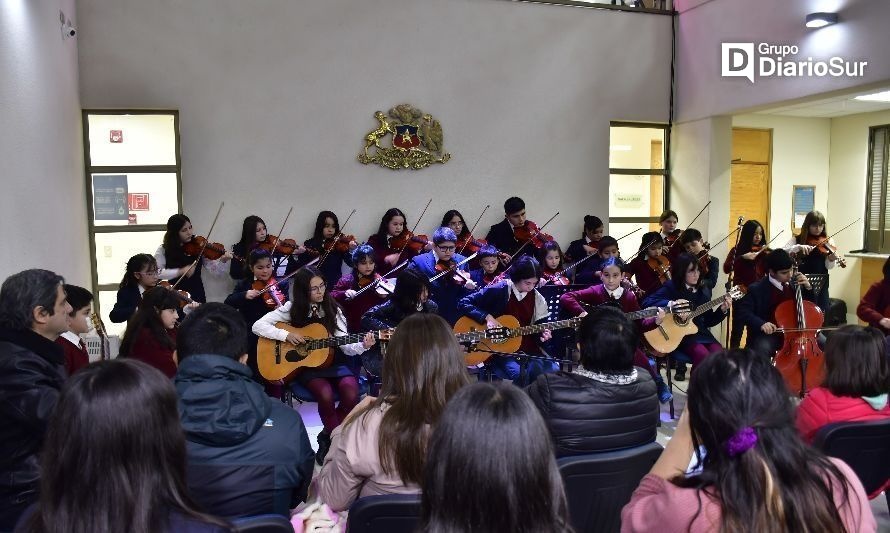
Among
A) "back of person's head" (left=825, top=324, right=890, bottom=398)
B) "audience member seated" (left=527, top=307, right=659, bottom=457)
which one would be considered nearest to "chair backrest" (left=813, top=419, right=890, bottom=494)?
"back of person's head" (left=825, top=324, right=890, bottom=398)

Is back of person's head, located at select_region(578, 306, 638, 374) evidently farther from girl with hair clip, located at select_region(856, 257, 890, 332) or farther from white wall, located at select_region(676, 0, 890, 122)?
white wall, located at select_region(676, 0, 890, 122)

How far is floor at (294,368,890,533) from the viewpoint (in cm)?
308

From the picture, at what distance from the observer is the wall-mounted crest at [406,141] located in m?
6.38

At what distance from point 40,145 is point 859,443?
4451mm

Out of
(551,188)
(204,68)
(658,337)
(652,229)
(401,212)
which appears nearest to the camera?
(658,337)

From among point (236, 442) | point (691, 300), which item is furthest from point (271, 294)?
point (236, 442)

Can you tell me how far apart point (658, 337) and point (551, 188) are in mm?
2882

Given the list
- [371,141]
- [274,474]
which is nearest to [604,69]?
[371,141]

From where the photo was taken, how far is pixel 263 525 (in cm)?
146

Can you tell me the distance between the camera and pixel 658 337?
4477mm

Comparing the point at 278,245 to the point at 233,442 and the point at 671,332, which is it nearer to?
the point at 671,332

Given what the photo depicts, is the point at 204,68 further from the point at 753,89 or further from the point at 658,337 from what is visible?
the point at 753,89

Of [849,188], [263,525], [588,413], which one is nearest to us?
[263,525]

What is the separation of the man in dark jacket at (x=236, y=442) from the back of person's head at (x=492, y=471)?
29.0 inches
